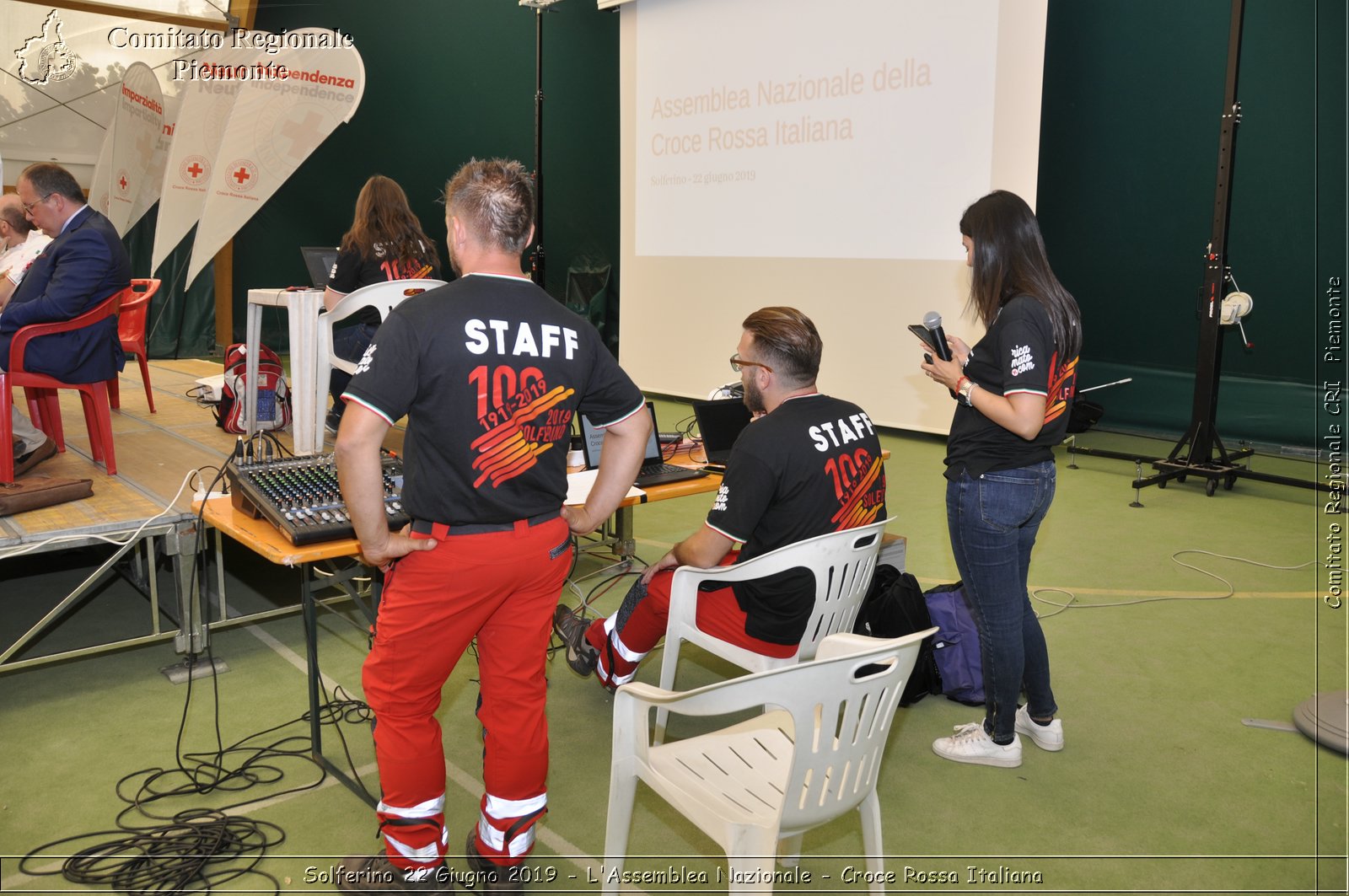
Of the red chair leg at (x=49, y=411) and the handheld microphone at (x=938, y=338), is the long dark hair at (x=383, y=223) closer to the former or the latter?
the red chair leg at (x=49, y=411)

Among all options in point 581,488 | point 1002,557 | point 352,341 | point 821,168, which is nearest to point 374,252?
point 352,341

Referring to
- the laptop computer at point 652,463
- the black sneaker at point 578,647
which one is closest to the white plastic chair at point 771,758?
the black sneaker at point 578,647

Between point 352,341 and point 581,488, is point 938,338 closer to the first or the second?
point 581,488

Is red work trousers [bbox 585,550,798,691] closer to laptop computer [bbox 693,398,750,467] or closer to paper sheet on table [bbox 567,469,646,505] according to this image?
paper sheet on table [bbox 567,469,646,505]

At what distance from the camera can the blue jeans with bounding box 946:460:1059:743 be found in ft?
7.78

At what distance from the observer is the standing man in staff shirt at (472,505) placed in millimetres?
1740

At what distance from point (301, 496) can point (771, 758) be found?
1.33 meters

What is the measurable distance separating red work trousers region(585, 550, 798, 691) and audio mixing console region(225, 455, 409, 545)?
0.68 m

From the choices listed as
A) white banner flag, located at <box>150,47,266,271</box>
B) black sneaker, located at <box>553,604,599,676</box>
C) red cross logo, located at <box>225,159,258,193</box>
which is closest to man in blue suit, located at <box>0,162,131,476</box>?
black sneaker, located at <box>553,604,599,676</box>

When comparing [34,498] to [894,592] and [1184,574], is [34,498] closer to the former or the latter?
[894,592]

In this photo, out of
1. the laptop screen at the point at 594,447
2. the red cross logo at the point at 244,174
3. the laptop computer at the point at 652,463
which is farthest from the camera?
the red cross logo at the point at 244,174

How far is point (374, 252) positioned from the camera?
4.42 meters

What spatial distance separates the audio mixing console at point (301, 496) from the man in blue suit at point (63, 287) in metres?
1.54

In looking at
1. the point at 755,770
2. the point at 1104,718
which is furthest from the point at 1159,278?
the point at 755,770
